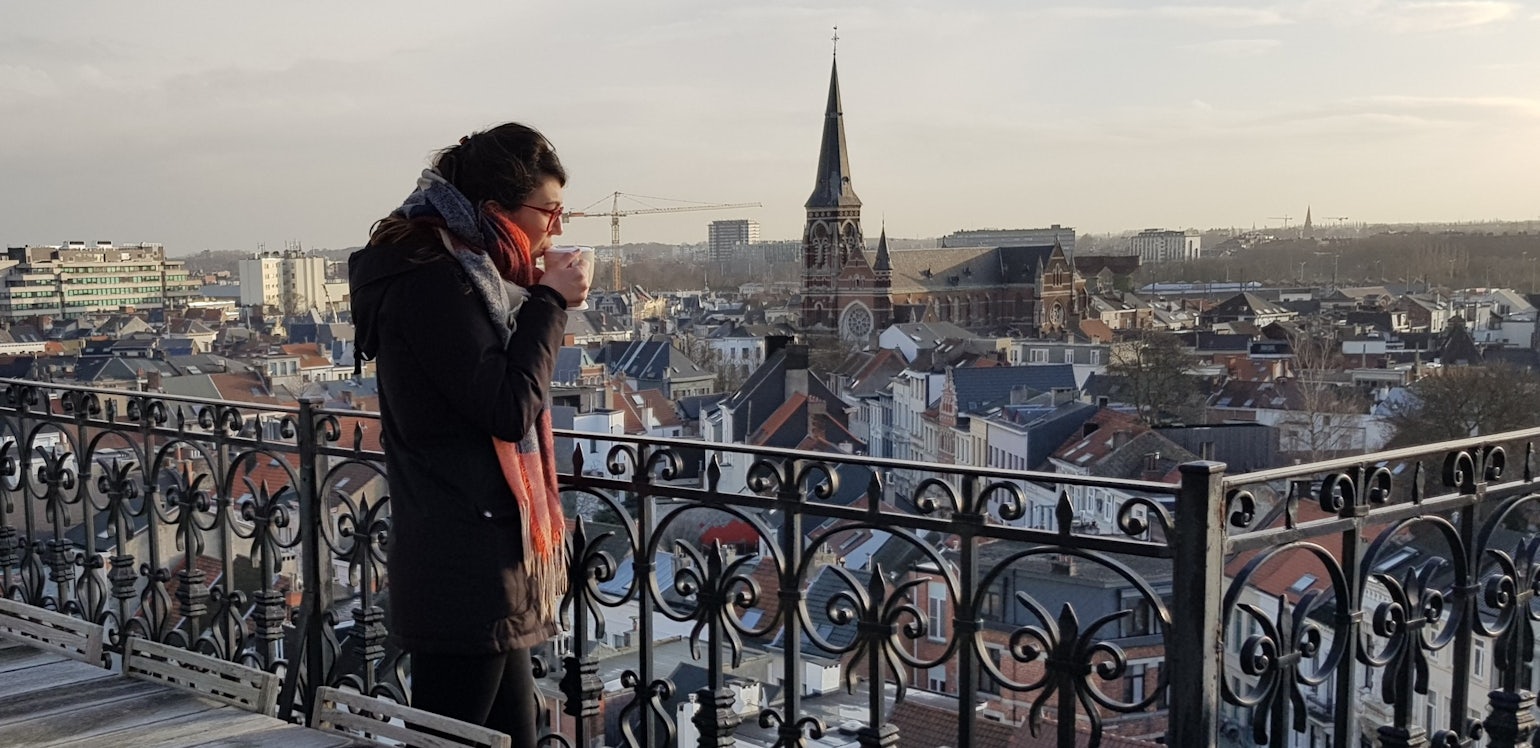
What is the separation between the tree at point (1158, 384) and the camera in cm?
4047

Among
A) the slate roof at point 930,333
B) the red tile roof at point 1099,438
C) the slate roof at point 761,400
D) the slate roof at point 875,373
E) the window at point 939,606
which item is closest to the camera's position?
the window at point 939,606

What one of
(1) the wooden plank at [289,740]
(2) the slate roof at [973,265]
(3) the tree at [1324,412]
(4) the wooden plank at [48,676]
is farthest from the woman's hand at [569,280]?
(2) the slate roof at [973,265]

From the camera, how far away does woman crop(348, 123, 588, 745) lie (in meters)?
2.12

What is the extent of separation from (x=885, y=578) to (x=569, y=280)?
4.05 ft

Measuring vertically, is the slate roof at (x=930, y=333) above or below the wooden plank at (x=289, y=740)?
below

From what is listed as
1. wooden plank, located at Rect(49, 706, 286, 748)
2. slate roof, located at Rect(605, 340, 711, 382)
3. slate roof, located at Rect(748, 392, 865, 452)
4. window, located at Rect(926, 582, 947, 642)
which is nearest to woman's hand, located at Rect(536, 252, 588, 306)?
wooden plank, located at Rect(49, 706, 286, 748)

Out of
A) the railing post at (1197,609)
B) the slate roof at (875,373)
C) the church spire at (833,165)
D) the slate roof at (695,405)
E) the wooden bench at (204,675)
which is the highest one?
the church spire at (833,165)

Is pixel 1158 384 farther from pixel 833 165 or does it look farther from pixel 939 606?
pixel 833 165

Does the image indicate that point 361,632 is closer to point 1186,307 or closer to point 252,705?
point 252,705

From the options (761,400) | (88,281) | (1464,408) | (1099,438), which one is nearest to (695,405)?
(761,400)

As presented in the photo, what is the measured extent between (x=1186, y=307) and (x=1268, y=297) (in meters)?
5.56

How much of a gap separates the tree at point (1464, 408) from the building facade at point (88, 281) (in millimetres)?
73229

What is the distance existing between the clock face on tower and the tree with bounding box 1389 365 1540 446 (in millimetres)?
40476

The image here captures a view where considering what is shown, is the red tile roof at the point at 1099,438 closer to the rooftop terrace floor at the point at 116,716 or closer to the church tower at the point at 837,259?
the rooftop terrace floor at the point at 116,716
